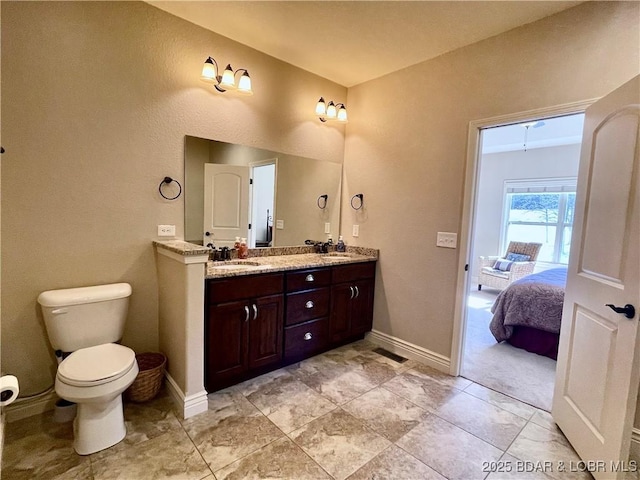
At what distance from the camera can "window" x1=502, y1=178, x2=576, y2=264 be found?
526cm

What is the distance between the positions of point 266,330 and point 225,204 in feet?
3.63

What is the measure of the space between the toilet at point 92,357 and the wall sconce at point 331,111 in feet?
7.32

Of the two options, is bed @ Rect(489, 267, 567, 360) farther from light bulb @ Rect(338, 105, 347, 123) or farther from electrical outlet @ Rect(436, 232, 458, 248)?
light bulb @ Rect(338, 105, 347, 123)

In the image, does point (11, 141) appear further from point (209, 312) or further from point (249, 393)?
point (249, 393)

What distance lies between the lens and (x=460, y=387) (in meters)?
2.42

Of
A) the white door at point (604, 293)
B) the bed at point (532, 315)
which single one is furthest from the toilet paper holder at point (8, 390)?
the bed at point (532, 315)

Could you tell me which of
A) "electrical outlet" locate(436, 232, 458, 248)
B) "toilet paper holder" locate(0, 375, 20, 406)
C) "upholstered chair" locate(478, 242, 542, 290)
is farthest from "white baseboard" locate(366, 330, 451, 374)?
"upholstered chair" locate(478, 242, 542, 290)

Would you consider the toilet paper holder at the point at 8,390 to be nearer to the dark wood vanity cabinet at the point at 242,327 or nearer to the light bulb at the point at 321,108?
the dark wood vanity cabinet at the point at 242,327

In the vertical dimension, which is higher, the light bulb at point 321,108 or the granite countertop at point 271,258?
the light bulb at point 321,108

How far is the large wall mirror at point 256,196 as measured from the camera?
2.49 metres

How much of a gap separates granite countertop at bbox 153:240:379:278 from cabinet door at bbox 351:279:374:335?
26 centimetres

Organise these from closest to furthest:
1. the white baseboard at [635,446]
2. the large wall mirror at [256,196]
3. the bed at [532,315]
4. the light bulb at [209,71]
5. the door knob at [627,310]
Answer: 1. the door knob at [627,310]
2. the white baseboard at [635,446]
3. the light bulb at [209,71]
4. the large wall mirror at [256,196]
5. the bed at [532,315]

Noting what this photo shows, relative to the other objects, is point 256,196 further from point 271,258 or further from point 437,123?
point 437,123

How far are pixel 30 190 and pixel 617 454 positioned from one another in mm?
3306
